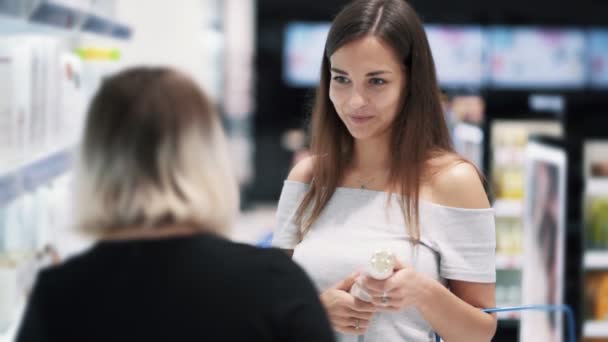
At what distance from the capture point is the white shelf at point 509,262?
6.33 metres

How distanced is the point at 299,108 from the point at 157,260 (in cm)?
1178

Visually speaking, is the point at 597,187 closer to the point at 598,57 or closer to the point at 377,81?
the point at 377,81

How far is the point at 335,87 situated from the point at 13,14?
76cm

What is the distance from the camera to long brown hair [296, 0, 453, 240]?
2.02m

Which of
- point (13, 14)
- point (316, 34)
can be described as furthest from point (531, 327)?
point (316, 34)

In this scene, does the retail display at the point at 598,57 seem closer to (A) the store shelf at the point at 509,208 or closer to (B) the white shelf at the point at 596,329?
(A) the store shelf at the point at 509,208

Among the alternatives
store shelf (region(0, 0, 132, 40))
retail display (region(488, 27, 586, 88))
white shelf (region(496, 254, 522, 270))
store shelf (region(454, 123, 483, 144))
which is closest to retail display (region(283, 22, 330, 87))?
retail display (region(488, 27, 586, 88))

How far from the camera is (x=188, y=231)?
4.29ft

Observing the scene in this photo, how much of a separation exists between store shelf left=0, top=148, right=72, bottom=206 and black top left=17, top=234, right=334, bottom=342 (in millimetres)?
864

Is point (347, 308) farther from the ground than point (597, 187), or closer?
farther from the ground

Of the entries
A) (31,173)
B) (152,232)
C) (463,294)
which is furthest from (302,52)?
(152,232)

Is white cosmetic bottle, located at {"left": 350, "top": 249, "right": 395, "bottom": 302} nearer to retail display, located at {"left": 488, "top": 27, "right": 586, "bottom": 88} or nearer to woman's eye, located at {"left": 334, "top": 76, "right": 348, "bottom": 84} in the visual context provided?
woman's eye, located at {"left": 334, "top": 76, "right": 348, "bottom": 84}

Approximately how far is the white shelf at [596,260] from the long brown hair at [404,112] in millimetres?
2955

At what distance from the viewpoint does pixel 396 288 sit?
5.81ft
